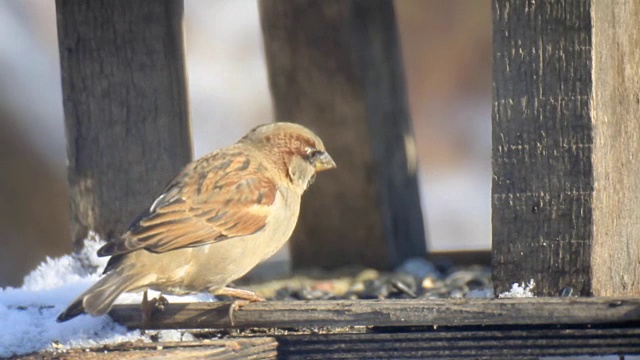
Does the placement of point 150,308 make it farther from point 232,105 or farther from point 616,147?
point 232,105

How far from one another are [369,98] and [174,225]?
1513 mm

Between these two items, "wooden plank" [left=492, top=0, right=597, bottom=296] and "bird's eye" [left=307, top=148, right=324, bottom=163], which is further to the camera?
"bird's eye" [left=307, top=148, right=324, bottom=163]

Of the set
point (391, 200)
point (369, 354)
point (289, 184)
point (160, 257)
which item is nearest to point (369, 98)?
point (391, 200)

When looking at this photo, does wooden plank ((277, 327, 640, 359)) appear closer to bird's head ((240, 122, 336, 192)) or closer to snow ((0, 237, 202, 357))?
snow ((0, 237, 202, 357))

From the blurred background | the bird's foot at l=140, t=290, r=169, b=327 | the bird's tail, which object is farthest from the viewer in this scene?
the blurred background

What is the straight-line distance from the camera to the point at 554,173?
314 centimetres

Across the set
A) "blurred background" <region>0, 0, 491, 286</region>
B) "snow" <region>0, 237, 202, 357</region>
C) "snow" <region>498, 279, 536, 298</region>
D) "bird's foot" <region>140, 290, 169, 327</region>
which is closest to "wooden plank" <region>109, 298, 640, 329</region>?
"bird's foot" <region>140, 290, 169, 327</region>

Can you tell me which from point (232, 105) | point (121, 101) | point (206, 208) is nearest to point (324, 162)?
point (206, 208)

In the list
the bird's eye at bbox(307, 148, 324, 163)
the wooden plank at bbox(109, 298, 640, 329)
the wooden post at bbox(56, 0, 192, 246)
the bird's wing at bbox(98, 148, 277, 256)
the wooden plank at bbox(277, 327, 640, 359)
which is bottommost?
the wooden plank at bbox(277, 327, 640, 359)

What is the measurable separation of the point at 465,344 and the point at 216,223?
0.98 m

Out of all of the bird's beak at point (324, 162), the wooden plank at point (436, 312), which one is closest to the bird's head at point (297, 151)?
the bird's beak at point (324, 162)

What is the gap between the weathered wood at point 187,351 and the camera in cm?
266

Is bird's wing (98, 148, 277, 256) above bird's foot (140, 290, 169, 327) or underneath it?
above

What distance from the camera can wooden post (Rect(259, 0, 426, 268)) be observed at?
4703 millimetres
